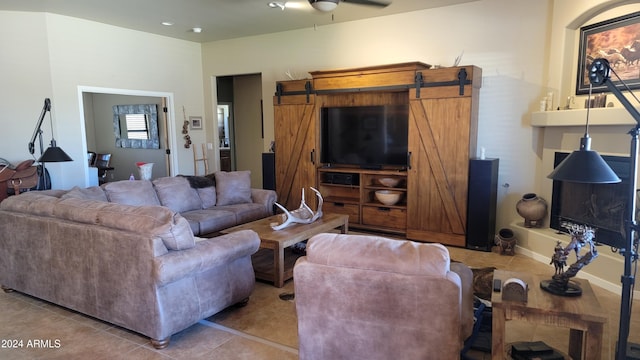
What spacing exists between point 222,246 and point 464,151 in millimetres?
3189

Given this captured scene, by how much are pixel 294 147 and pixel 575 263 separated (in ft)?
14.6

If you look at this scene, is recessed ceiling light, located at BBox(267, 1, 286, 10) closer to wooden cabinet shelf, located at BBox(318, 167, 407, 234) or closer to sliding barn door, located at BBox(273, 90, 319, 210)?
sliding barn door, located at BBox(273, 90, 319, 210)

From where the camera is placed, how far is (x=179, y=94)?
293 inches

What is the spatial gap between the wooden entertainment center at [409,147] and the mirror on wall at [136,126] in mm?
3622

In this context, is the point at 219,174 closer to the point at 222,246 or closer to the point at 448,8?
the point at 222,246

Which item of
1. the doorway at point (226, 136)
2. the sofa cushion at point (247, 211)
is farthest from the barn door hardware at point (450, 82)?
the doorway at point (226, 136)

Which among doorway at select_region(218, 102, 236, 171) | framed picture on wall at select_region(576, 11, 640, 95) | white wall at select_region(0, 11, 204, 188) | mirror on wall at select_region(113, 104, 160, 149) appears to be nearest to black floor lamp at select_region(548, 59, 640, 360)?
framed picture on wall at select_region(576, 11, 640, 95)

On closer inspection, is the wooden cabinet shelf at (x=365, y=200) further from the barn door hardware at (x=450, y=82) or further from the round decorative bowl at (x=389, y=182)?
the barn door hardware at (x=450, y=82)

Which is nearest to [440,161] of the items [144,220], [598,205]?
[598,205]

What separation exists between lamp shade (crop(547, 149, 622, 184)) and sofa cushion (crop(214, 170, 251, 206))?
4.11 metres

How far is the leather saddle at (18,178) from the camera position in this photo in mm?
4977

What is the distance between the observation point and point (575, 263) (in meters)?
2.23

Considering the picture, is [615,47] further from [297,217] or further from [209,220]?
[209,220]

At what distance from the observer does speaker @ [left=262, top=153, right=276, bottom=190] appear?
21.4 feet
